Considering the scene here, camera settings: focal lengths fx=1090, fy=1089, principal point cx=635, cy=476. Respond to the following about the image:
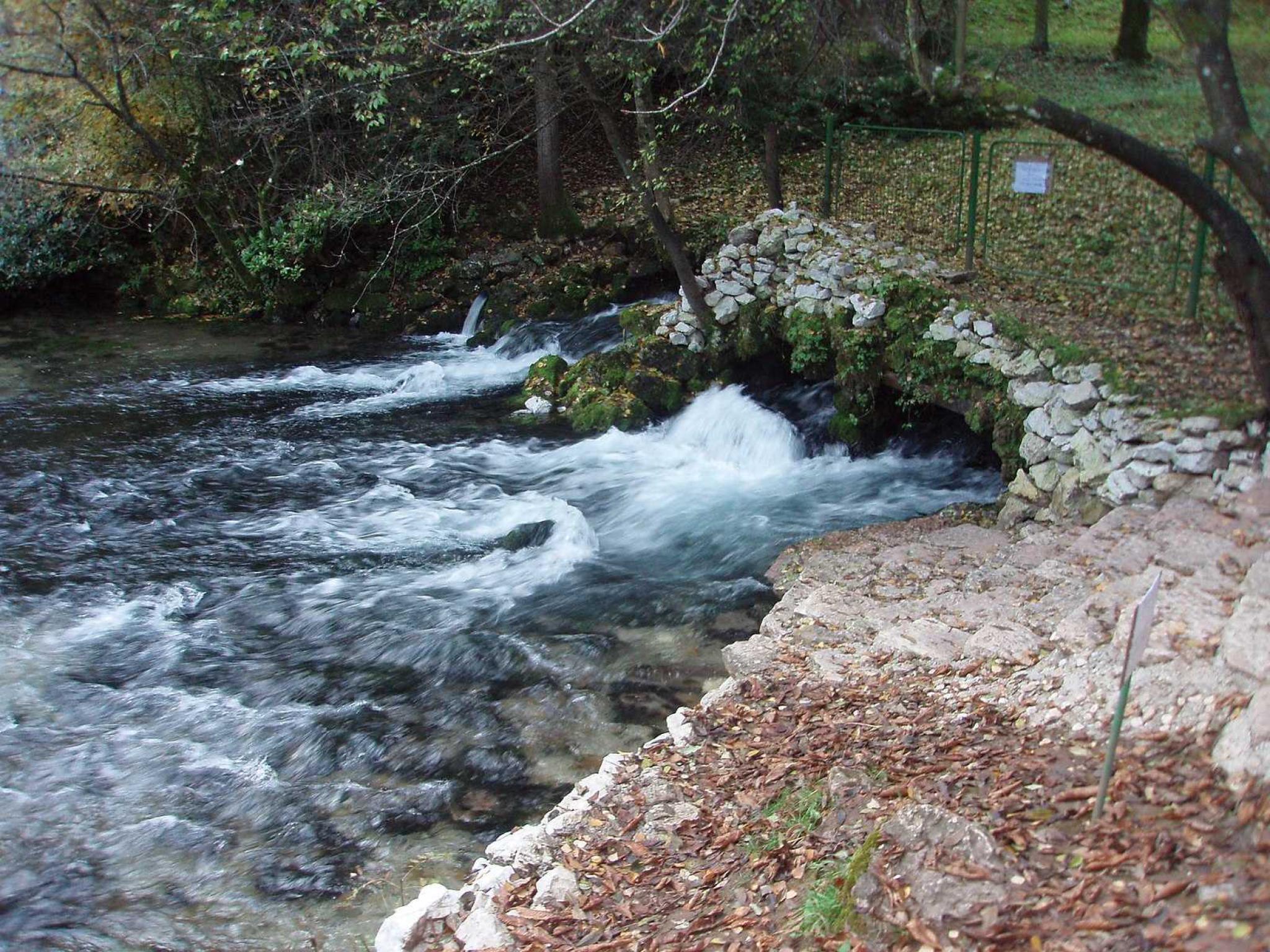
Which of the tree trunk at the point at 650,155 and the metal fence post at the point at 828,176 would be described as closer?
the tree trunk at the point at 650,155

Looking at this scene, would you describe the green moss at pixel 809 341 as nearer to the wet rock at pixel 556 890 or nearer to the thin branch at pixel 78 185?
the wet rock at pixel 556 890

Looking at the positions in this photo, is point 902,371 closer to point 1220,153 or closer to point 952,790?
point 1220,153

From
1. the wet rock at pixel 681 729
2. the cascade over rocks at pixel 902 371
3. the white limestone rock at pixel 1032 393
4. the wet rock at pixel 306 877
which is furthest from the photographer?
the white limestone rock at pixel 1032 393

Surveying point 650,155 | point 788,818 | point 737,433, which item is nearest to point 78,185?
Answer: point 650,155

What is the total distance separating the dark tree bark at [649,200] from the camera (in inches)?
485

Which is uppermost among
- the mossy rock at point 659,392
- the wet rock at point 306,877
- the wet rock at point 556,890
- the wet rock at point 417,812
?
the mossy rock at point 659,392

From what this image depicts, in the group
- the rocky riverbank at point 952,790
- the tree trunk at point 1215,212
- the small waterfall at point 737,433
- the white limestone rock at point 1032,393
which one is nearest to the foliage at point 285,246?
the small waterfall at point 737,433

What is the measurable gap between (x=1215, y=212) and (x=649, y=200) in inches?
274

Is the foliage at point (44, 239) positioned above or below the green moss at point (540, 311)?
above

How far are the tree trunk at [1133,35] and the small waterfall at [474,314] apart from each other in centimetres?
1140

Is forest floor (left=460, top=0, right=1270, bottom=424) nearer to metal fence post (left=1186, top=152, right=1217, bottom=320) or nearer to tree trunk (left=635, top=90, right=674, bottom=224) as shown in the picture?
metal fence post (left=1186, top=152, right=1217, bottom=320)

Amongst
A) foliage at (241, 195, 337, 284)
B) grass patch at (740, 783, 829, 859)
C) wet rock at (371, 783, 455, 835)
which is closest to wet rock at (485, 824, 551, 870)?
wet rock at (371, 783, 455, 835)

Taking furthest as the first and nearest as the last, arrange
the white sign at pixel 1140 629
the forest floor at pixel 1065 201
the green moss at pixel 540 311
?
the green moss at pixel 540 311
the forest floor at pixel 1065 201
the white sign at pixel 1140 629

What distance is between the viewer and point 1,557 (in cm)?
1037
